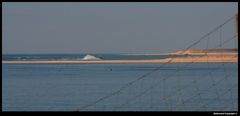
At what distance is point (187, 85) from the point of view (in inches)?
1176

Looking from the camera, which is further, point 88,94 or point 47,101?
point 88,94

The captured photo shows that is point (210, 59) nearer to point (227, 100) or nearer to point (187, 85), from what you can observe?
point (187, 85)

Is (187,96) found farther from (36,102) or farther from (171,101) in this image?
(36,102)

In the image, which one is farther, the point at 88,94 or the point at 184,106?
the point at 88,94

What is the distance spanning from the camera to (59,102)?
2120 cm

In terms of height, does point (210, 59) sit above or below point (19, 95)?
above

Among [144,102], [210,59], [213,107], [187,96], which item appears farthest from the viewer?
[210,59]

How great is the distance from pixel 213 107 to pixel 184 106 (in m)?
1.42

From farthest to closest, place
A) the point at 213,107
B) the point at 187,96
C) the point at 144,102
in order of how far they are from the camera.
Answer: the point at 187,96 < the point at 144,102 < the point at 213,107

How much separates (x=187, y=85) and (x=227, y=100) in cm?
870
